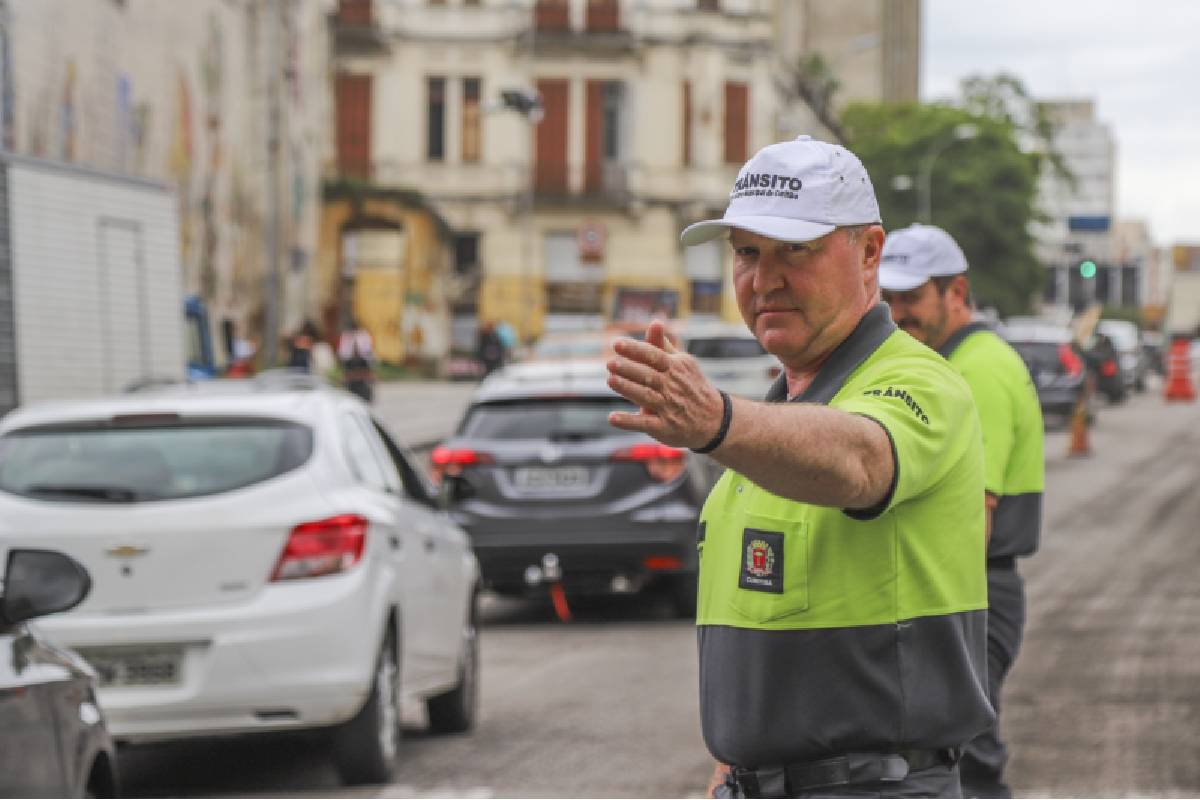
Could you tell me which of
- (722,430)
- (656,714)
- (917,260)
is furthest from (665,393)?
(656,714)

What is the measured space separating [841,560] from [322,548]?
533 cm

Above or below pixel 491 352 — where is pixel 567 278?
above

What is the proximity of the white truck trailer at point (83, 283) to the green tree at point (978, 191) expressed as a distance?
6789cm

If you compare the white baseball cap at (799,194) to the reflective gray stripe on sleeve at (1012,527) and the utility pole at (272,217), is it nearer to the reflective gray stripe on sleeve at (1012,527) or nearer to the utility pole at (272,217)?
the reflective gray stripe on sleeve at (1012,527)

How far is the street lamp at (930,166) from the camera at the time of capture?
3381 inches

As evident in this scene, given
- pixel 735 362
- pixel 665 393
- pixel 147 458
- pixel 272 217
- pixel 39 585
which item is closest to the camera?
pixel 665 393

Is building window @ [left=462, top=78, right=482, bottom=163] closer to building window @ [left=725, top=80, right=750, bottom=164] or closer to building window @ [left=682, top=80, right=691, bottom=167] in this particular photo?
building window @ [left=682, top=80, right=691, bottom=167]

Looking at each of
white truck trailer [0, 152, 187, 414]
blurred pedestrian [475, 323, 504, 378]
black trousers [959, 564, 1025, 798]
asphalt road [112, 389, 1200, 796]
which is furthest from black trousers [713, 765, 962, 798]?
blurred pedestrian [475, 323, 504, 378]

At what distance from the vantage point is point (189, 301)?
90.2 ft

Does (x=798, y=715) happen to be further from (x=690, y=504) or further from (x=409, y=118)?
(x=409, y=118)

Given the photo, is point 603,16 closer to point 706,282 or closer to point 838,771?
point 706,282

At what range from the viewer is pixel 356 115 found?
72.6 metres

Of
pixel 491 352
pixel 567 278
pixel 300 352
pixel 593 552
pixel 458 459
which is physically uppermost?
pixel 458 459

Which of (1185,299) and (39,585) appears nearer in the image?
(39,585)
